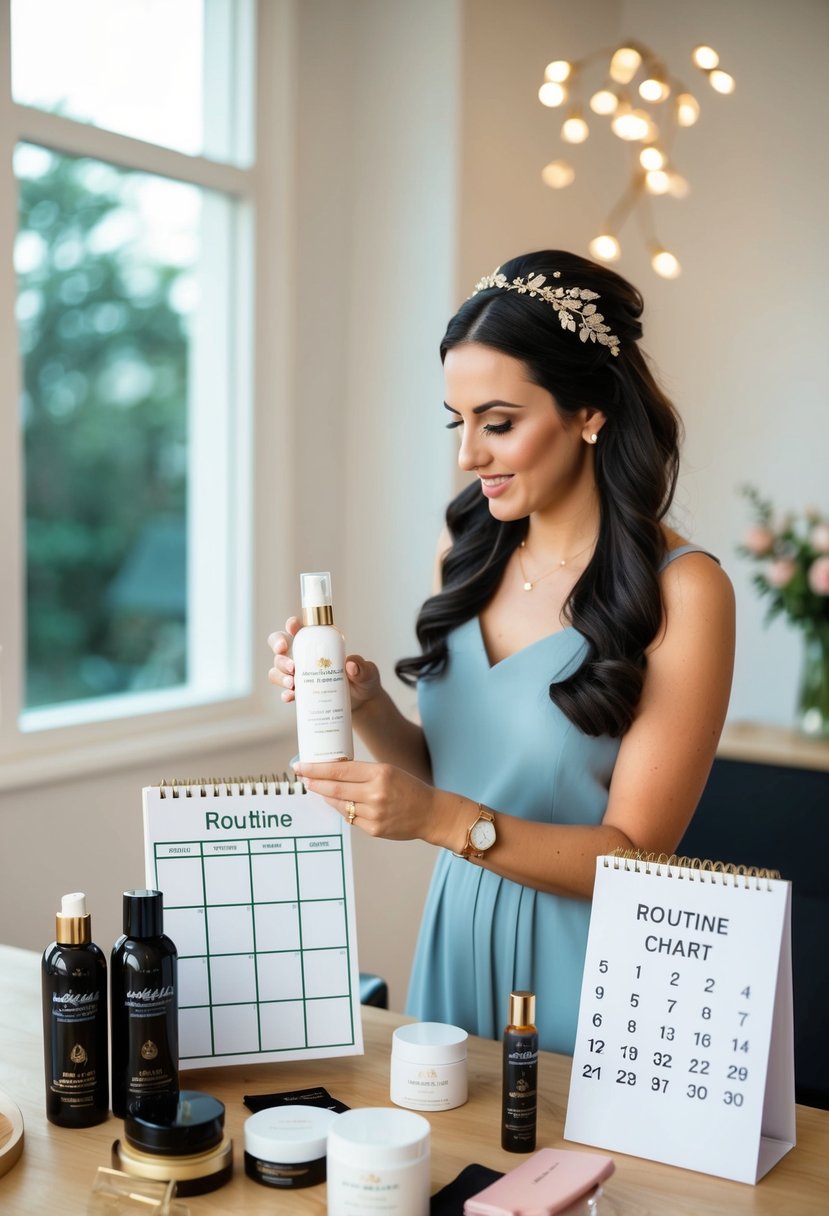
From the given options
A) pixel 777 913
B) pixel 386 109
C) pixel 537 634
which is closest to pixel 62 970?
pixel 777 913

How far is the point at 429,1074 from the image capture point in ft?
3.99

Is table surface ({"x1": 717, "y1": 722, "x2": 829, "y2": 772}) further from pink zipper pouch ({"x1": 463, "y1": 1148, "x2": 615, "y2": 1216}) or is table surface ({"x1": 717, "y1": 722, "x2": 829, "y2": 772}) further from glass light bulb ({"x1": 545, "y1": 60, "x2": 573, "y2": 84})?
pink zipper pouch ({"x1": 463, "y1": 1148, "x2": 615, "y2": 1216})

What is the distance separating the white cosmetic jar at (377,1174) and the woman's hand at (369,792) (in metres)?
A: 0.35

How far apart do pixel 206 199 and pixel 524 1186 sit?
257 cm

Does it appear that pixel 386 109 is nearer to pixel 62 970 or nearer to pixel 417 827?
pixel 417 827

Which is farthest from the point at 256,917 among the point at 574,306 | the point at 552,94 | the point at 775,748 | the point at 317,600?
the point at 775,748

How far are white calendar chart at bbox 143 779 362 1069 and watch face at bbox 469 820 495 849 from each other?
5.7 inches

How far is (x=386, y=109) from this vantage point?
10.3ft

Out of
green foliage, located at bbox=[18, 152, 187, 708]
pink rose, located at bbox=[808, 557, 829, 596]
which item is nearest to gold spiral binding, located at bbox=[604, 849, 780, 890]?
pink rose, located at bbox=[808, 557, 829, 596]

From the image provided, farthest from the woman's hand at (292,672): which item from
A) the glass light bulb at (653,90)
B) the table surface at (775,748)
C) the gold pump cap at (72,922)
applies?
the table surface at (775,748)

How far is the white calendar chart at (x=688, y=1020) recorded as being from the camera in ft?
3.59

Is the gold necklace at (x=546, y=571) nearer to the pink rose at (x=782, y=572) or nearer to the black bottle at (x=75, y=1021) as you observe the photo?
the black bottle at (x=75, y=1021)

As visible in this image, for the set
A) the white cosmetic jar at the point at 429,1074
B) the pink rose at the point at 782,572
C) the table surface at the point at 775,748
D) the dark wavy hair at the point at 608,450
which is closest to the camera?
the white cosmetic jar at the point at 429,1074

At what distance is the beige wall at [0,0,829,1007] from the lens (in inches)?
120
